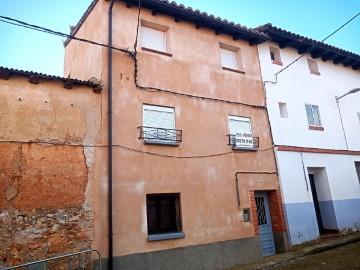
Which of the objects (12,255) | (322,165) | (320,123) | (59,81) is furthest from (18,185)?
(320,123)

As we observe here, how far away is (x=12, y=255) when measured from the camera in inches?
240

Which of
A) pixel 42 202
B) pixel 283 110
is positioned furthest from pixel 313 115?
pixel 42 202

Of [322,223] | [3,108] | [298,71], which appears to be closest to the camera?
[3,108]

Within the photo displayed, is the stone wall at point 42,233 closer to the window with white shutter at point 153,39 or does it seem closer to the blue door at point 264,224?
the window with white shutter at point 153,39

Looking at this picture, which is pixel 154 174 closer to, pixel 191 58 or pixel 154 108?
pixel 154 108

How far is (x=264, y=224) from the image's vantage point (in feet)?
33.7

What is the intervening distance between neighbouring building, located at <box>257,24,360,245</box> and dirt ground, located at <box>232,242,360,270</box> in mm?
1352

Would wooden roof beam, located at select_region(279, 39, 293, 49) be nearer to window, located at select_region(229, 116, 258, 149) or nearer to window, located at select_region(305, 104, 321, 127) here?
window, located at select_region(305, 104, 321, 127)

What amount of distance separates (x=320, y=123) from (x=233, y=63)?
479 centimetres

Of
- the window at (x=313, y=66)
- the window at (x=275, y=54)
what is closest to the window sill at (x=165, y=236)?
the window at (x=275, y=54)

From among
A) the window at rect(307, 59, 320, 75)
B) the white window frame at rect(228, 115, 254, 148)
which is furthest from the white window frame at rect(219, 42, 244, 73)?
the window at rect(307, 59, 320, 75)

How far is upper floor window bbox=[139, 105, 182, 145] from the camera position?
27.4 feet

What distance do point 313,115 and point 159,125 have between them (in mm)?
7500

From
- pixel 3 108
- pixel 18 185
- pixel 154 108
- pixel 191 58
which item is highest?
pixel 191 58
